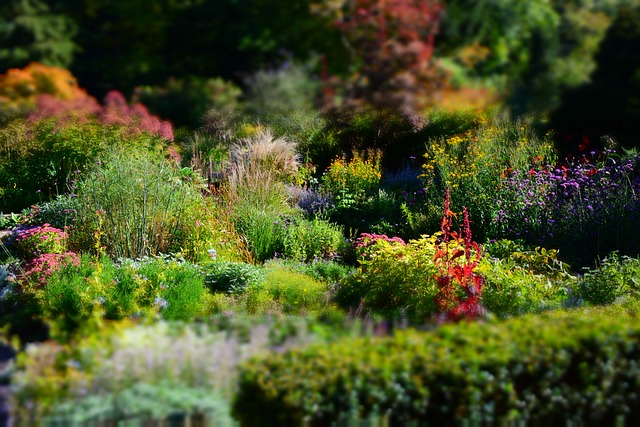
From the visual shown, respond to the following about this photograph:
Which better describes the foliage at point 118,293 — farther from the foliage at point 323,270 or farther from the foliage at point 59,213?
the foliage at point 59,213

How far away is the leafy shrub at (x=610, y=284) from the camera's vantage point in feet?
20.2

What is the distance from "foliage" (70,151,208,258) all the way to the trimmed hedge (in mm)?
4394

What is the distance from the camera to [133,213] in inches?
297

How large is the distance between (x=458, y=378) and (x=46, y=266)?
186 inches

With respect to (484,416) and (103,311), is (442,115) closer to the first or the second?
(103,311)

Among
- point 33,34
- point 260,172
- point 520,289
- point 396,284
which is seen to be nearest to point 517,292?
point 520,289

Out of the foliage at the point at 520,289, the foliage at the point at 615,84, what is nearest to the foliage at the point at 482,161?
the foliage at the point at 615,84

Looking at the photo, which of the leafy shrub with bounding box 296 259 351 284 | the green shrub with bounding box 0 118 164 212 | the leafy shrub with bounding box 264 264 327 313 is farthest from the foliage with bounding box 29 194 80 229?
the leafy shrub with bounding box 296 259 351 284

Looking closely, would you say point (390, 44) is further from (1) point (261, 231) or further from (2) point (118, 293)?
(1) point (261, 231)

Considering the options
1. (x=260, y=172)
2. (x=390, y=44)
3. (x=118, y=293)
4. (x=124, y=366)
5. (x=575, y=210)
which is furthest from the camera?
(x=260, y=172)

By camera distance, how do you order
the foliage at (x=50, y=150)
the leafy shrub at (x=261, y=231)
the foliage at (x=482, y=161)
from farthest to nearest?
1. the foliage at (x=50, y=150)
2. the foliage at (x=482, y=161)
3. the leafy shrub at (x=261, y=231)

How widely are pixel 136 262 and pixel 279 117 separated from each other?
567cm

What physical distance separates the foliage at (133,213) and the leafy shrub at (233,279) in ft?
3.29

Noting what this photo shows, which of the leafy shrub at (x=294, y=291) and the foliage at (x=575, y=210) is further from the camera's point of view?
the foliage at (x=575, y=210)
